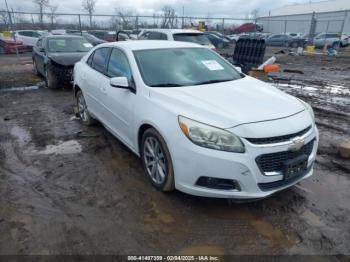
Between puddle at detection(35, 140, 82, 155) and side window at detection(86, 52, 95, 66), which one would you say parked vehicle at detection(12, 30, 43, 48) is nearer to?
side window at detection(86, 52, 95, 66)

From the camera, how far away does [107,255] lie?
2592 mm

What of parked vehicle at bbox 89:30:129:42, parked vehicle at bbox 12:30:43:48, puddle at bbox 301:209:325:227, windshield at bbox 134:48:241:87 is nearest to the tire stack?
windshield at bbox 134:48:241:87

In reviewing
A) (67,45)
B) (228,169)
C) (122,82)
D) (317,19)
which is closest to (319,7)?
(317,19)

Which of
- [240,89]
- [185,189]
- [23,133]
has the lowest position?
[23,133]

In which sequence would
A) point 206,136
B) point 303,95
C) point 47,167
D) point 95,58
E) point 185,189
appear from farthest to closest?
point 303,95 → point 95,58 → point 47,167 → point 185,189 → point 206,136

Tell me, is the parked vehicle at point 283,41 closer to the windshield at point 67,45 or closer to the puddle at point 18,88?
the windshield at point 67,45

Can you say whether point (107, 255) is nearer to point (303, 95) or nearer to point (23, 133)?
point (23, 133)

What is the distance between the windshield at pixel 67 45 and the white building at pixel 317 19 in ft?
107

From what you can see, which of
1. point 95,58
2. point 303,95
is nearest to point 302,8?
point 303,95

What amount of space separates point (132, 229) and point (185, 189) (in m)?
0.64

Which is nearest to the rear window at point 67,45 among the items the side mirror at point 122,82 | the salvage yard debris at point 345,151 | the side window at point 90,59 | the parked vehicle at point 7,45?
the side window at point 90,59

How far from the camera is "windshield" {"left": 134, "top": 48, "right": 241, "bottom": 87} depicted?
3744mm

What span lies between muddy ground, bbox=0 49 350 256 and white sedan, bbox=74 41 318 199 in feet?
1.07

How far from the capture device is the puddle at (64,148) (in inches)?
185
